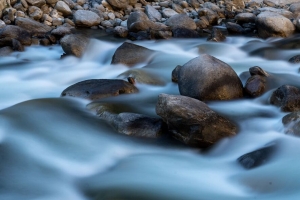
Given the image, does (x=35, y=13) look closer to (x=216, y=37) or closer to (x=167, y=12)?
(x=167, y=12)

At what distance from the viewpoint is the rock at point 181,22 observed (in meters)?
9.91

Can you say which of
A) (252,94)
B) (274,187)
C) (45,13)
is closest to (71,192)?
(274,187)

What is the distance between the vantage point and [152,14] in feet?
34.9

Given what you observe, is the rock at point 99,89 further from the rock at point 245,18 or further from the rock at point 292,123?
the rock at point 245,18

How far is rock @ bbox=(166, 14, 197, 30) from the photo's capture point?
32.5ft

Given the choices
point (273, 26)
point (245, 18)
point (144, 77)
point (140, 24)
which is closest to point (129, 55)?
point (144, 77)

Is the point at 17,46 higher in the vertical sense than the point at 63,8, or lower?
lower

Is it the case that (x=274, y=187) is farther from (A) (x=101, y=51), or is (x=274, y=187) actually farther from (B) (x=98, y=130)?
(A) (x=101, y=51)

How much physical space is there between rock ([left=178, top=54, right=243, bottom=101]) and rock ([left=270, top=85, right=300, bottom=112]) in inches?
18.0

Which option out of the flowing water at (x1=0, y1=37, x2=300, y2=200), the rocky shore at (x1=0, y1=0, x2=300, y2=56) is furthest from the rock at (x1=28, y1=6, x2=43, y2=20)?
the flowing water at (x1=0, y1=37, x2=300, y2=200)

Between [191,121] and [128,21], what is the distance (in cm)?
604

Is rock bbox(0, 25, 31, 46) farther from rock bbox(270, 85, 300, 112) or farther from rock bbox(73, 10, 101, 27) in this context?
rock bbox(270, 85, 300, 112)

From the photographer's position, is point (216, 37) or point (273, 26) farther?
point (273, 26)

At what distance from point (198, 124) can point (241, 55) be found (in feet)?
14.0
